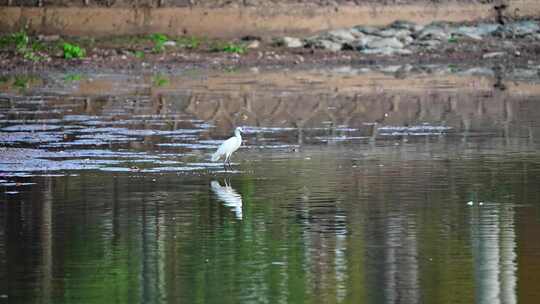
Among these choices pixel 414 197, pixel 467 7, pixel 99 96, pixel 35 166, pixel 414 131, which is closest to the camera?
pixel 414 197

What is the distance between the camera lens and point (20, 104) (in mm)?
30266

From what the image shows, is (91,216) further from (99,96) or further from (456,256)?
(99,96)

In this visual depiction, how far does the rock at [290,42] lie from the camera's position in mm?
48094

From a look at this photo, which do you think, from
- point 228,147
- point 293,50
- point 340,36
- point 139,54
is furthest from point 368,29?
point 228,147

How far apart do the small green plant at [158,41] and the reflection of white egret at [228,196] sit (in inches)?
1203

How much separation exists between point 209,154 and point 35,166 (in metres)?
2.70

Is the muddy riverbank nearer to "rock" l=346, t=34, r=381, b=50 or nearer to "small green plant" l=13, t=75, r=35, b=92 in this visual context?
"rock" l=346, t=34, r=381, b=50

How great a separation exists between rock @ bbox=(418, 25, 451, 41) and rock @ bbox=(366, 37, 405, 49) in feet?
3.72

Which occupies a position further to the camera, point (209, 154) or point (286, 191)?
point (209, 154)

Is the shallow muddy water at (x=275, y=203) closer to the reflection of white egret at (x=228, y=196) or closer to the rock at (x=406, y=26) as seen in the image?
the reflection of white egret at (x=228, y=196)

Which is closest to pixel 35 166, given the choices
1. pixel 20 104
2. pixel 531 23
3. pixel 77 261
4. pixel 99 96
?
pixel 77 261

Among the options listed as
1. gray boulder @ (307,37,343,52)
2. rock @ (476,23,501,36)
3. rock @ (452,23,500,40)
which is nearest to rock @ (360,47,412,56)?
gray boulder @ (307,37,343,52)

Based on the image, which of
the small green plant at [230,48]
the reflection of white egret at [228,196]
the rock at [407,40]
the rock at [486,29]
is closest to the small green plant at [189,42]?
the small green plant at [230,48]

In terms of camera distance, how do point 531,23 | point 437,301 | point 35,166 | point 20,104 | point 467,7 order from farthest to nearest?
point 467,7, point 531,23, point 20,104, point 35,166, point 437,301
